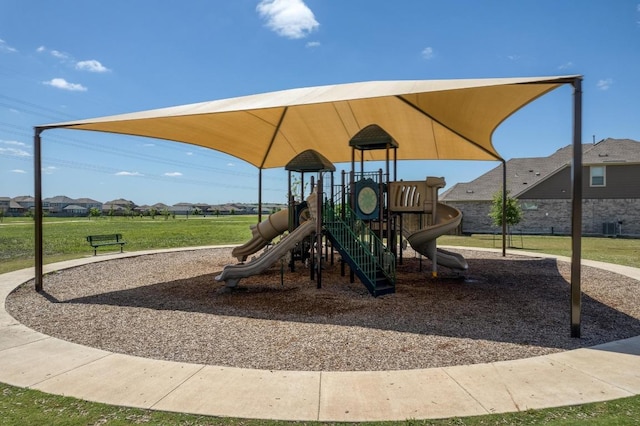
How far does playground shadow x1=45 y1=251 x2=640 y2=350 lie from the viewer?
7.12 m

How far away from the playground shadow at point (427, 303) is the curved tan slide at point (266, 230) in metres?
1.64

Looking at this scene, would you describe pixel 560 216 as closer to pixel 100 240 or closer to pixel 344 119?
pixel 344 119

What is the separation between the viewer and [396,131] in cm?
1603

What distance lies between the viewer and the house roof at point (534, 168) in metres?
31.7

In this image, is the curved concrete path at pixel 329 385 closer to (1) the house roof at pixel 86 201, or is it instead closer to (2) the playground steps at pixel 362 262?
(2) the playground steps at pixel 362 262

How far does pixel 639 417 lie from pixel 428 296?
608 centimetres

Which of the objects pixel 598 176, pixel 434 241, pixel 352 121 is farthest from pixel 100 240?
pixel 598 176

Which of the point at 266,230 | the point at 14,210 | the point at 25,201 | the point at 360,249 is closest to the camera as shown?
the point at 360,249

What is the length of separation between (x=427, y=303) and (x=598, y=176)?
99.8 ft

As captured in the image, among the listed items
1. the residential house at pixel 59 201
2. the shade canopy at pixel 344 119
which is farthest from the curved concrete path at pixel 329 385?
the residential house at pixel 59 201

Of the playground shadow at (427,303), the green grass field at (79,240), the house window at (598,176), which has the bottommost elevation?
the green grass field at (79,240)

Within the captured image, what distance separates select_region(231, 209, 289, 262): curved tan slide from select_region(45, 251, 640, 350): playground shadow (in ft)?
5.38

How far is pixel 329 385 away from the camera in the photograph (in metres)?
4.64

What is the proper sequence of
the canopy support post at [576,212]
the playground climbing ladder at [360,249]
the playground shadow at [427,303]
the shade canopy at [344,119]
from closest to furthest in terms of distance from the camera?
the canopy support post at [576,212], the playground shadow at [427,303], the shade canopy at [344,119], the playground climbing ladder at [360,249]
